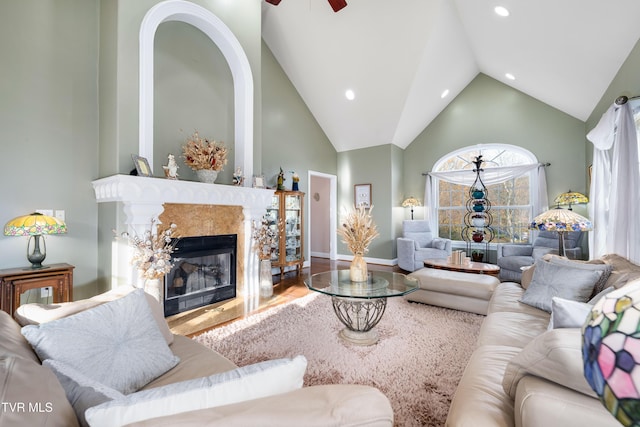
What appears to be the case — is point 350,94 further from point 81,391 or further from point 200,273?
point 81,391

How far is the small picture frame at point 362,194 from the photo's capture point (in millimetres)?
6242

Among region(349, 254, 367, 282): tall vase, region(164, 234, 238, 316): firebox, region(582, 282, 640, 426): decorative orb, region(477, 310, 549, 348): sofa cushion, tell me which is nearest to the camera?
region(582, 282, 640, 426): decorative orb

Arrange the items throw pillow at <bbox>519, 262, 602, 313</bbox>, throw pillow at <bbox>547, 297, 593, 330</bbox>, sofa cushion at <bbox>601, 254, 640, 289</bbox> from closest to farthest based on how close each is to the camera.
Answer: throw pillow at <bbox>547, 297, 593, 330</bbox> < sofa cushion at <bbox>601, 254, 640, 289</bbox> < throw pillow at <bbox>519, 262, 602, 313</bbox>

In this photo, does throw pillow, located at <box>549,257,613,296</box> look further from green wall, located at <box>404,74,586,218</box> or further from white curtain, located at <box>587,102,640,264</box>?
green wall, located at <box>404,74,586,218</box>

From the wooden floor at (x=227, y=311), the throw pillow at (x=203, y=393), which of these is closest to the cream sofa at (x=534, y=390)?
the throw pillow at (x=203, y=393)

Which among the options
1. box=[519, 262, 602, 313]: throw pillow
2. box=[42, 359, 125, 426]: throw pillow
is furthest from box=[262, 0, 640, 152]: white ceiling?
box=[42, 359, 125, 426]: throw pillow

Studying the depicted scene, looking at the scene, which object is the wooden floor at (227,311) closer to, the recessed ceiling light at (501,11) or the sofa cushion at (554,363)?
the sofa cushion at (554,363)

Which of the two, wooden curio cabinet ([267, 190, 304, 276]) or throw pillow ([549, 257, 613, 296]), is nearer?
throw pillow ([549, 257, 613, 296])

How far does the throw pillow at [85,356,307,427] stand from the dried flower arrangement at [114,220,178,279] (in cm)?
229

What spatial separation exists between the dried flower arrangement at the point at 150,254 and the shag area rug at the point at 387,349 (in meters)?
0.75

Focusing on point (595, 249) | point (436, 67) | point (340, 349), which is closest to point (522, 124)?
point (436, 67)

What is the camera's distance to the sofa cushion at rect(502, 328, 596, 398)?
0.79m

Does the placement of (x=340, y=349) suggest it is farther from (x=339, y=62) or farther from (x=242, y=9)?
(x=339, y=62)

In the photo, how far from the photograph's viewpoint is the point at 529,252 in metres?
4.45
